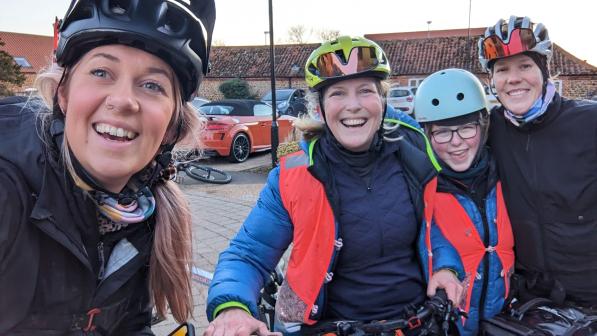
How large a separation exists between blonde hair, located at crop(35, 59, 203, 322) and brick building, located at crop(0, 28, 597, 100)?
1104 inches

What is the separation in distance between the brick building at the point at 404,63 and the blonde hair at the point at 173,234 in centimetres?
2805

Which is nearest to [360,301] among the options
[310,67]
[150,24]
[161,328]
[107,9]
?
[310,67]

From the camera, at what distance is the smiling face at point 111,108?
6.37ft

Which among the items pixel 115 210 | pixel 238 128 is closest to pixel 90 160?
pixel 115 210

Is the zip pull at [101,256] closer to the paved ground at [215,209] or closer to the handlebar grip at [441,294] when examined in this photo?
the paved ground at [215,209]

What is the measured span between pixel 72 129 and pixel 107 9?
21.2 inches

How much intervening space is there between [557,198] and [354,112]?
52.8 inches

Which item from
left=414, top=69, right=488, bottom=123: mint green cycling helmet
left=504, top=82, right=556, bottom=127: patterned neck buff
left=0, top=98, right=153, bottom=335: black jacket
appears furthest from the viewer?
left=414, top=69, right=488, bottom=123: mint green cycling helmet

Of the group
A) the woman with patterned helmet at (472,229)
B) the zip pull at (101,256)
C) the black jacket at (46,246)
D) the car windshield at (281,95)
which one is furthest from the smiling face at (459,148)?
the car windshield at (281,95)

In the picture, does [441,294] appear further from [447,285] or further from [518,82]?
[518,82]

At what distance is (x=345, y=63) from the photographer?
264 cm

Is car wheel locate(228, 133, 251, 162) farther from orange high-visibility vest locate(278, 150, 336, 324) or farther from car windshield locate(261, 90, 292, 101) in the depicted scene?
orange high-visibility vest locate(278, 150, 336, 324)

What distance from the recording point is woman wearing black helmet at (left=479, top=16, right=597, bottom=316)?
2791 mm

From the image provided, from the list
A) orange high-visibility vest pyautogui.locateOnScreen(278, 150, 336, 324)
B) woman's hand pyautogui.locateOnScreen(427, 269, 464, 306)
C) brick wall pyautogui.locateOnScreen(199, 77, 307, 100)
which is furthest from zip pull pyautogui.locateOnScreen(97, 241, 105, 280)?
brick wall pyautogui.locateOnScreen(199, 77, 307, 100)
